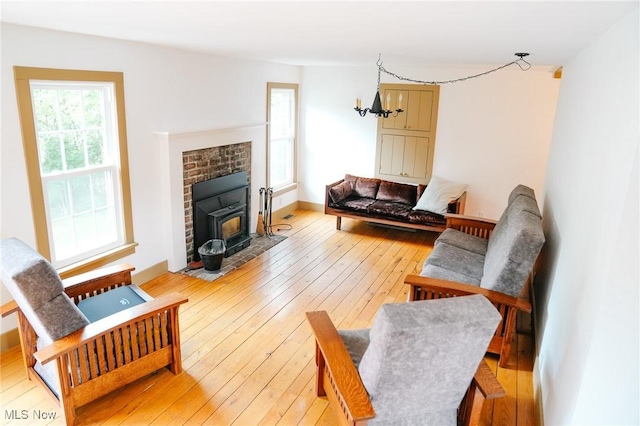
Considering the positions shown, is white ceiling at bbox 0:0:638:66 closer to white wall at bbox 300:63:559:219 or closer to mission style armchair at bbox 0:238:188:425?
mission style armchair at bbox 0:238:188:425

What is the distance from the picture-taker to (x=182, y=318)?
373 cm

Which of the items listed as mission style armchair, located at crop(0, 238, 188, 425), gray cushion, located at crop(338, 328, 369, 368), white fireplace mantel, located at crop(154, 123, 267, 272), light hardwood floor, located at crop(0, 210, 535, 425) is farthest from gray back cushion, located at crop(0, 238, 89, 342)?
white fireplace mantel, located at crop(154, 123, 267, 272)

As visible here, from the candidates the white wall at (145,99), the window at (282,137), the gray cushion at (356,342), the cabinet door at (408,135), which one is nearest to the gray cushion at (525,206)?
the gray cushion at (356,342)

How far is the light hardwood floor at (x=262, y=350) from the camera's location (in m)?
2.67

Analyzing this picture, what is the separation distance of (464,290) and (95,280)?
2621 mm

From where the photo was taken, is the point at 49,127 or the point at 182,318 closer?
the point at 49,127

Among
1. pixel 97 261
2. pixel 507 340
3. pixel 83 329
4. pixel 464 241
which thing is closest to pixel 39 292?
A: pixel 83 329

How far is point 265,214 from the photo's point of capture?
6.01 metres

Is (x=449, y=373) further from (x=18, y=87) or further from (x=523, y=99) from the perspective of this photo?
(x=523, y=99)

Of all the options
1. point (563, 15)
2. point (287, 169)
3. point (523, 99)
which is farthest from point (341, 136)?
point (563, 15)

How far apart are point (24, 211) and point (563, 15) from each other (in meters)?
3.54

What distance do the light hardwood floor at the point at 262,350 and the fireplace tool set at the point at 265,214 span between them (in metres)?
0.58

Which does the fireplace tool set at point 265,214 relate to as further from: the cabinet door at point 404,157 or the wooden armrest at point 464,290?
the wooden armrest at point 464,290

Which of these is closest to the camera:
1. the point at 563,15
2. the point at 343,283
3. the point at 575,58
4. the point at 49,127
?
the point at 563,15
